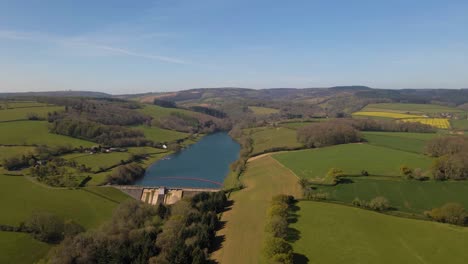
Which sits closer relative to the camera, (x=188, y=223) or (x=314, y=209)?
(x=188, y=223)

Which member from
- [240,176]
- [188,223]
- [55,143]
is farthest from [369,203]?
[55,143]

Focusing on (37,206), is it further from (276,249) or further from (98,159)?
(276,249)

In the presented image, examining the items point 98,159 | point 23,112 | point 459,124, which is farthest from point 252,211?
point 459,124

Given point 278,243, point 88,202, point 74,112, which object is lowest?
point 88,202

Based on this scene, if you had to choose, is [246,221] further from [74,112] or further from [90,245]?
[74,112]

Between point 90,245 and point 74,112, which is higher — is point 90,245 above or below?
below

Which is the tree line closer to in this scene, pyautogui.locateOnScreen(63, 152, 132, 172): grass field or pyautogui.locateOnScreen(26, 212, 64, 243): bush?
pyautogui.locateOnScreen(26, 212, 64, 243): bush
